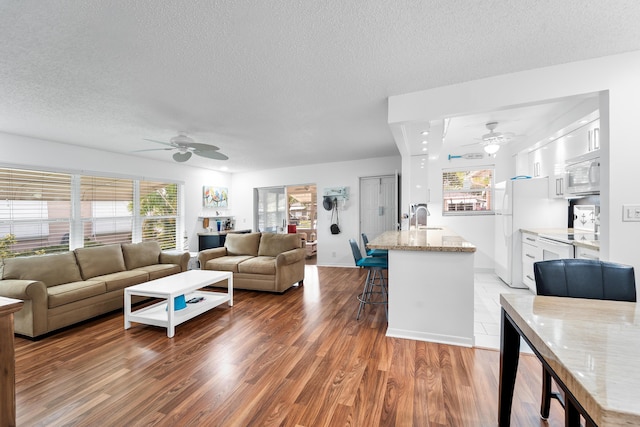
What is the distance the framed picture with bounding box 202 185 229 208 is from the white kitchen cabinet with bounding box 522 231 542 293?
21.0ft

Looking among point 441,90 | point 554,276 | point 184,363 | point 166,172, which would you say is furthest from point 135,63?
point 166,172

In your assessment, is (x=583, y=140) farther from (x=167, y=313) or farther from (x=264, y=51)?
(x=167, y=313)

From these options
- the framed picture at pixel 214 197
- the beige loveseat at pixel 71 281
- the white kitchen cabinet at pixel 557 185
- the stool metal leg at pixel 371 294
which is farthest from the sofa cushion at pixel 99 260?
the white kitchen cabinet at pixel 557 185

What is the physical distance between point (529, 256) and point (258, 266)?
4.02 metres

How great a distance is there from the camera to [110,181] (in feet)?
15.7

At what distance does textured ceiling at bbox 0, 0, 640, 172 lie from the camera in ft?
5.08

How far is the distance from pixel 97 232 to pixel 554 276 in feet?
19.5

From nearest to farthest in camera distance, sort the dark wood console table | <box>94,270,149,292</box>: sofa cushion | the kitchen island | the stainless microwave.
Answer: the dark wood console table → the kitchen island → the stainless microwave → <box>94,270,149,292</box>: sofa cushion

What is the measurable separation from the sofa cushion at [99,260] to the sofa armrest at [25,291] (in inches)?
31.8

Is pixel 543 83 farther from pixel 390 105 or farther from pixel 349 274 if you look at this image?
pixel 349 274

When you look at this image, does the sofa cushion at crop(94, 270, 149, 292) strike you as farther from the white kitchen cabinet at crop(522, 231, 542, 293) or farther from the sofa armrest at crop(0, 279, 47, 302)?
the white kitchen cabinet at crop(522, 231, 542, 293)

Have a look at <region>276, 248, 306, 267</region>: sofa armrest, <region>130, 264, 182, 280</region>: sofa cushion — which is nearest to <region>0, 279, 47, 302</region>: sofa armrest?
<region>130, 264, 182, 280</region>: sofa cushion

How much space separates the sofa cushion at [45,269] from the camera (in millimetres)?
2953

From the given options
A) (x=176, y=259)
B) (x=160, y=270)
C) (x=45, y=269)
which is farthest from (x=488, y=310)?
(x=45, y=269)
